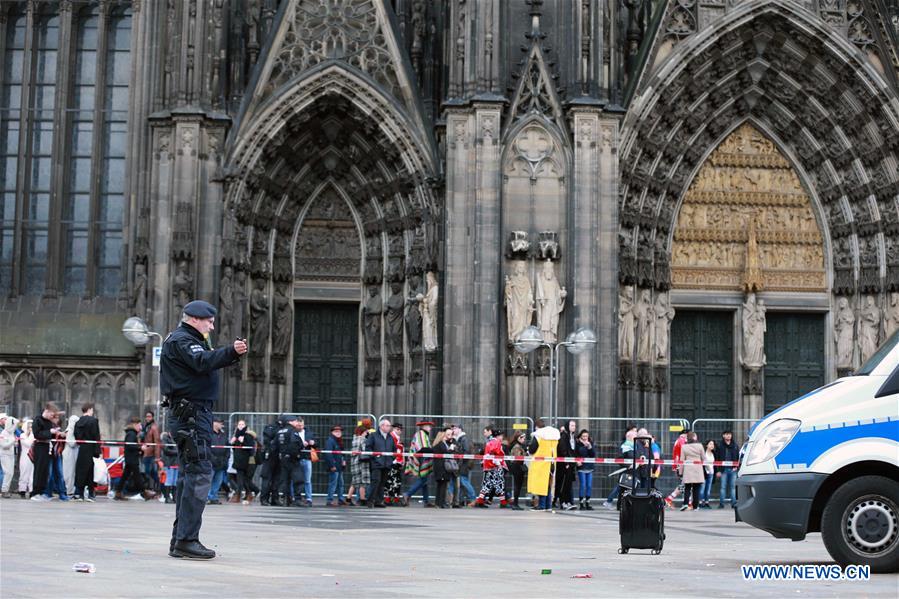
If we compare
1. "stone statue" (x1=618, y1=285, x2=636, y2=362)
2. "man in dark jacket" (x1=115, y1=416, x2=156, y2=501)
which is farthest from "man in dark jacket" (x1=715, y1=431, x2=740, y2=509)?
"man in dark jacket" (x1=115, y1=416, x2=156, y2=501)

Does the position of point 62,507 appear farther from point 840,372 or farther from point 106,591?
point 840,372

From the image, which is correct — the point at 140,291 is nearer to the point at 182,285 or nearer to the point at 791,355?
the point at 182,285

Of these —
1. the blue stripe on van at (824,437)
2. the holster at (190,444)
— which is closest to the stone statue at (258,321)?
the holster at (190,444)

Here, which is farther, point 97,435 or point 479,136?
point 479,136

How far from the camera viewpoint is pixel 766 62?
3012cm

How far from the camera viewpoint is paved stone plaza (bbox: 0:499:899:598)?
8672 mm

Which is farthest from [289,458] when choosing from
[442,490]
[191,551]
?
[191,551]

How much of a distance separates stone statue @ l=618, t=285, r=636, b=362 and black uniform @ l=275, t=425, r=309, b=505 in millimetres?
7981

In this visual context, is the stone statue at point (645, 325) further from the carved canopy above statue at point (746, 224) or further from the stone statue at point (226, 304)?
the stone statue at point (226, 304)

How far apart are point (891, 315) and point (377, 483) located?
11767 mm

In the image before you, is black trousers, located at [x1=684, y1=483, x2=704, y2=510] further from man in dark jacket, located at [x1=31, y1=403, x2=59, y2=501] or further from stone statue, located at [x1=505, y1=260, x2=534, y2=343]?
man in dark jacket, located at [x1=31, y1=403, x2=59, y2=501]

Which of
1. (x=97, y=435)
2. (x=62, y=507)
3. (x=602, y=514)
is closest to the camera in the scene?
(x=62, y=507)

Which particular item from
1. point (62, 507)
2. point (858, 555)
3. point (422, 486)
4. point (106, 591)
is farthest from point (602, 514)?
point (106, 591)

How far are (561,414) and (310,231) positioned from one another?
676 cm
